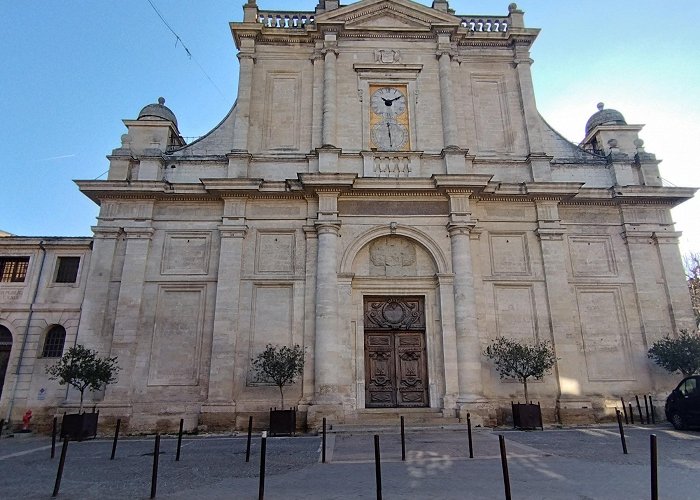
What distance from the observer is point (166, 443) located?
12.4m

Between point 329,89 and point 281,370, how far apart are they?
11.2 meters

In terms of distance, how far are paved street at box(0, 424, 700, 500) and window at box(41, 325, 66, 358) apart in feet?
15.0

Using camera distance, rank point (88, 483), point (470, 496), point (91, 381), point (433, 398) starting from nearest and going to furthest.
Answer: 1. point (470, 496)
2. point (88, 483)
3. point (91, 381)
4. point (433, 398)

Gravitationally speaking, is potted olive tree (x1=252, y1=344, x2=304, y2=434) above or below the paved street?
above

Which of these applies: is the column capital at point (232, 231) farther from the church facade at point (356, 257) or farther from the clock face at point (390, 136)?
the clock face at point (390, 136)

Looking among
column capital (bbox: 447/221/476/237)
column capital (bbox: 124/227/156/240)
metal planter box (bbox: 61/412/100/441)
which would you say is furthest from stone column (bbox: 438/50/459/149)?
metal planter box (bbox: 61/412/100/441)

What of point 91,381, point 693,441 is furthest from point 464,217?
point 91,381

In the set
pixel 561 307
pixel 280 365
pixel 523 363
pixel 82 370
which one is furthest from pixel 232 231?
pixel 561 307

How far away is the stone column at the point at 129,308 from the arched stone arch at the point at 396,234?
7116 millimetres

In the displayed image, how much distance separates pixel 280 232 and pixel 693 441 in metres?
13.4

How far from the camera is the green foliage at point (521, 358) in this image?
14.5 m

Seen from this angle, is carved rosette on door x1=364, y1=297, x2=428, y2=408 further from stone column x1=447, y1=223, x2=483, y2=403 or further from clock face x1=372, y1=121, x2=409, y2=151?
clock face x1=372, y1=121, x2=409, y2=151

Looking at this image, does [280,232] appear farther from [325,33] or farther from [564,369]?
[564,369]

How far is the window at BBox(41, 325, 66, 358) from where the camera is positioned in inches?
653
